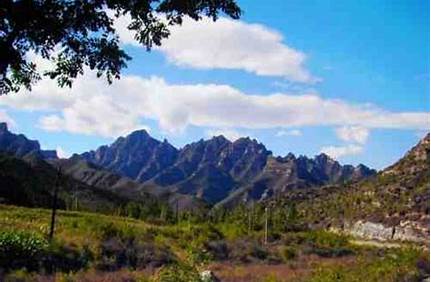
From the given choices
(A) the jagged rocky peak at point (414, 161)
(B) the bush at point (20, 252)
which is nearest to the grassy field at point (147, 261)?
(B) the bush at point (20, 252)

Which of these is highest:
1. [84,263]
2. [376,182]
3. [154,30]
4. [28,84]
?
[376,182]

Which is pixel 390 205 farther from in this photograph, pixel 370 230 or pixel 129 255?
pixel 129 255

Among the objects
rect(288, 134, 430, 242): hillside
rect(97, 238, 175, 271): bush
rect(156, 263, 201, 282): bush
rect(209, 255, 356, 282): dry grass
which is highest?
rect(288, 134, 430, 242): hillside

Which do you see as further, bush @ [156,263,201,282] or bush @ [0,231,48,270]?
bush @ [0,231,48,270]

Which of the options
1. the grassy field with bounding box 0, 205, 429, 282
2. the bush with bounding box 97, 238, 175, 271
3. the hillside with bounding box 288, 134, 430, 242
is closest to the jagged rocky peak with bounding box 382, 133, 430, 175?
the hillside with bounding box 288, 134, 430, 242

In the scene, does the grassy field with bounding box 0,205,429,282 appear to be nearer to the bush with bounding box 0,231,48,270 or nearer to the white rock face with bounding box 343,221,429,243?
the bush with bounding box 0,231,48,270

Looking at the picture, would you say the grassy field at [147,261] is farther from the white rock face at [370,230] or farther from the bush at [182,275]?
the white rock face at [370,230]

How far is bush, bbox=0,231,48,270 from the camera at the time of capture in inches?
1350

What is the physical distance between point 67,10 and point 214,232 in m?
70.7

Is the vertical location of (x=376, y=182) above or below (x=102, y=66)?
above

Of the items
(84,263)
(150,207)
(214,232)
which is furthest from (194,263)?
(150,207)

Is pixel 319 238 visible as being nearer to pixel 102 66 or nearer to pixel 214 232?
pixel 214 232

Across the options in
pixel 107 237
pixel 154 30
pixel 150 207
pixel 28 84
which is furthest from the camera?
pixel 150 207

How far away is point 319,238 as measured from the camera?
308 feet
